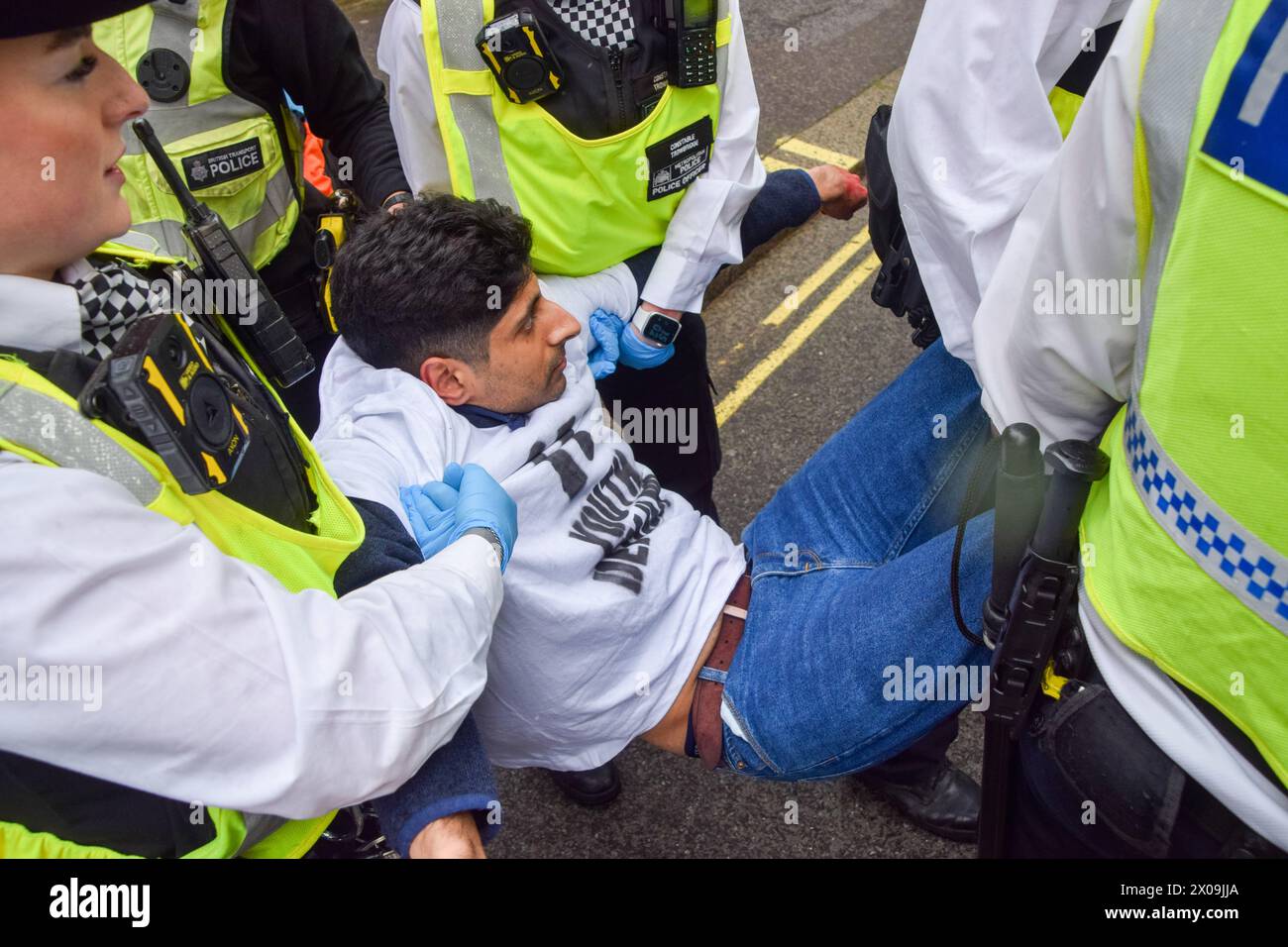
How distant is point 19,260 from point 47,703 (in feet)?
1.53

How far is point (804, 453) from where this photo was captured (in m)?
3.50

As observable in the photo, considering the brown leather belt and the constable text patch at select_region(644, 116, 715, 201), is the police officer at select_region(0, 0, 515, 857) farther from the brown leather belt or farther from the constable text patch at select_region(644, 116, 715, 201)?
the constable text patch at select_region(644, 116, 715, 201)

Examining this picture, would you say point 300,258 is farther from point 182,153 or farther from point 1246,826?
point 1246,826

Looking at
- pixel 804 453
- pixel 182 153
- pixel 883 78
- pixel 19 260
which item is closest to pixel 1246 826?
pixel 19 260

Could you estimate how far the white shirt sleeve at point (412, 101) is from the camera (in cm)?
217

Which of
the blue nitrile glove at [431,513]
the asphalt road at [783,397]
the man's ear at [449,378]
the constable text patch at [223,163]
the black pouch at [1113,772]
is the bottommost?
the asphalt road at [783,397]

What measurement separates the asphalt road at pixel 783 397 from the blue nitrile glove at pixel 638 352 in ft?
3.26

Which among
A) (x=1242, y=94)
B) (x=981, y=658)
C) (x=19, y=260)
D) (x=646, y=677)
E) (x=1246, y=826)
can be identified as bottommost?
(x=646, y=677)

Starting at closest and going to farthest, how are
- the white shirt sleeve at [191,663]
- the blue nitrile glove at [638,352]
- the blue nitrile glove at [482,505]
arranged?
the white shirt sleeve at [191,663]
the blue nitrile glove at [482,505]
the blue nitrile glove at [638,352]

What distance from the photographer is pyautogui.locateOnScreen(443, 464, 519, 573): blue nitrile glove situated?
Result: 4.89 ft

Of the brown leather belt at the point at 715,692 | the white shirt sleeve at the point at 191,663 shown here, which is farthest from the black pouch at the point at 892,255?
the white shirt sleeve at the point at 191,663

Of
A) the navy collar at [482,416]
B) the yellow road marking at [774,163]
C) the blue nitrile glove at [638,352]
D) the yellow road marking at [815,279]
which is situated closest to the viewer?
the navy collar at [482,416]

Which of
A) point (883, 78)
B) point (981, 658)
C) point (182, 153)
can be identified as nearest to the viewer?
point (981, 658)

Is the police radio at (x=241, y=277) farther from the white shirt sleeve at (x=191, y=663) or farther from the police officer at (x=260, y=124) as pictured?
the white shirt sleeve at (x=191, y=663)
